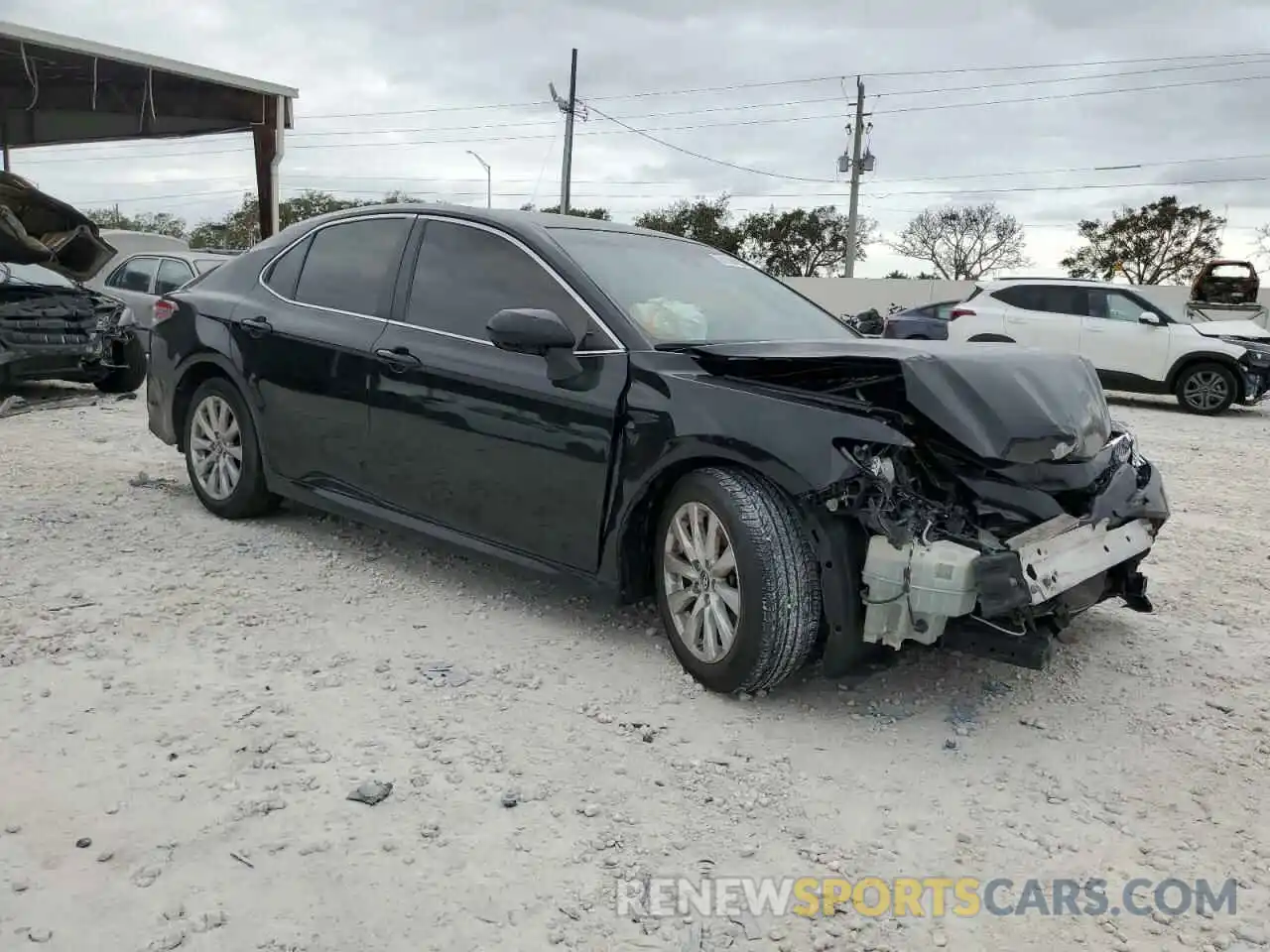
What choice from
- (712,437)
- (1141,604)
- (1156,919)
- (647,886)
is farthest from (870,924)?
(1141,604)

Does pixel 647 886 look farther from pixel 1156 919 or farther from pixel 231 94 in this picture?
pixel 231 94

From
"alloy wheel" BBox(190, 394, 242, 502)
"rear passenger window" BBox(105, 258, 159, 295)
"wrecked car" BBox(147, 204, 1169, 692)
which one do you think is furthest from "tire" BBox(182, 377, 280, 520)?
"rear passenger window" BBox(105, 258, 159, 295)

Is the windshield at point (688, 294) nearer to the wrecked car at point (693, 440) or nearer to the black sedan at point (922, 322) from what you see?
the wrecked car at point (693, 440)

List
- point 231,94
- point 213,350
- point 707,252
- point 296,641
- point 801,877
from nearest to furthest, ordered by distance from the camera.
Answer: point 801,877 → point 296,641 → point 707,252 → point 213,350 → point 231,94

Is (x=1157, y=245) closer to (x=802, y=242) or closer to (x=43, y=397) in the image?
(x=802, y=242)

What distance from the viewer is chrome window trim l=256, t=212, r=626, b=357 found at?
3699 mm

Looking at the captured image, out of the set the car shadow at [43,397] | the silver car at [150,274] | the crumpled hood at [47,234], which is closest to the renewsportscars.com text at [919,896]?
the car shadow at [43,397]

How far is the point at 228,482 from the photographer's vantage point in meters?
5.23

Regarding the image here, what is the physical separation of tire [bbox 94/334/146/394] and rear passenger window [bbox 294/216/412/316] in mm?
6239

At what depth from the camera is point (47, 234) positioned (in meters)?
10.6

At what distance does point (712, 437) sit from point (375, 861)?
1.59 meters

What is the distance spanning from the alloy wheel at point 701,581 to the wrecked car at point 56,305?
7.91 m

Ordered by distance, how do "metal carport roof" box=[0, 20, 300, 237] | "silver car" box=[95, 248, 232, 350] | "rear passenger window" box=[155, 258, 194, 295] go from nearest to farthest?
"silver car" box=[95, 248, 232, 350]
"rear passenger window" box=[155, 258, 194, 295]
"metal carport roof" box=[0, 20, 300, 237]

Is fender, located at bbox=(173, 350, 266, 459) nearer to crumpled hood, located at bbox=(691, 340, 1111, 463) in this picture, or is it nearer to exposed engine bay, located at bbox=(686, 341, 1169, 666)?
crumpled hood, located at bbox=(691, 340, 1111, 463)
